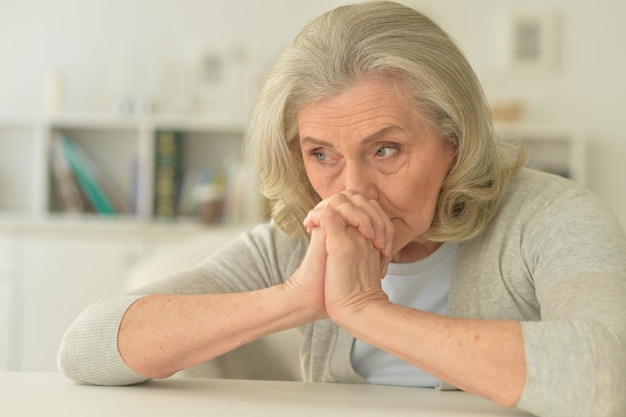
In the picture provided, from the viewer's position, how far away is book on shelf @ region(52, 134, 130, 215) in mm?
4523

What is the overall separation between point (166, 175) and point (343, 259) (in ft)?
11.3

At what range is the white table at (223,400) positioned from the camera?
1.08 metres

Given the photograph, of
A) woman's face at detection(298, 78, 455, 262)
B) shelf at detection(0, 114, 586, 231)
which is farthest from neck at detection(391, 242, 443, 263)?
shelf at detection(0, 114, 586, 231)

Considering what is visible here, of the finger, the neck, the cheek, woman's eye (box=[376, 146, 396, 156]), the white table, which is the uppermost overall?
woman's eye (box=[376, 146, 396, 156])

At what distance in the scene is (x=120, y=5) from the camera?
4691 millimetres

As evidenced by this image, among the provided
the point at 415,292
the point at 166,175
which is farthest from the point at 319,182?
the point at 166,175

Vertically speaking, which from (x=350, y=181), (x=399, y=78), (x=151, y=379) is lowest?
(x=151, y=379)

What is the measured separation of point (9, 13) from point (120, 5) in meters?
0.55

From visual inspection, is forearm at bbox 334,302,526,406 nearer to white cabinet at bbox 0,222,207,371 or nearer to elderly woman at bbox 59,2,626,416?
elderly woman at bbox 59,2,626,416

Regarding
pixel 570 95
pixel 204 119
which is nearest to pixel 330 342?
pixel 204 119

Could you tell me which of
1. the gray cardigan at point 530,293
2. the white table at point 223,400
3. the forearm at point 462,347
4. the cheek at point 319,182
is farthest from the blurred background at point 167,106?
the forearm at point 462,347

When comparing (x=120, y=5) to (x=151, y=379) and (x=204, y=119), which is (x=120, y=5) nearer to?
(x=204, y=119)

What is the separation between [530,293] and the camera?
1.37 m

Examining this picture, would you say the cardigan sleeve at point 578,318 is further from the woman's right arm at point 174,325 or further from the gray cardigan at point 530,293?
the woman's right arm at point 174,325
